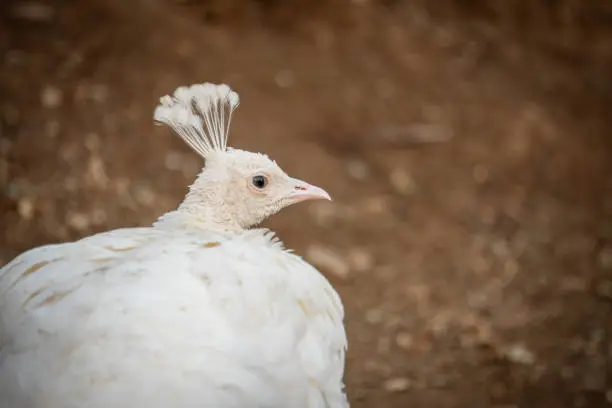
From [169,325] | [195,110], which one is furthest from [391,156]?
[169,325]

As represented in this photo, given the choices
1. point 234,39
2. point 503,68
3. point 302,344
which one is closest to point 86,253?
point 302,344

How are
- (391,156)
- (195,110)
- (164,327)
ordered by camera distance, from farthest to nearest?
(391,156) < (195,110) < (164,327)

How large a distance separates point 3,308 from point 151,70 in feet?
7.81

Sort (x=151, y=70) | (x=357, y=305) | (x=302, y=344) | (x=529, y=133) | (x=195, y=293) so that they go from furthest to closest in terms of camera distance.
→ (x=529, y=133) < (x=151, y=70) < (x=357, y=305) < (x=302, y=344) < (x=195, y=293)

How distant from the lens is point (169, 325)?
4.22 feet

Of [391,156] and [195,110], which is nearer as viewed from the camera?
[195,110]

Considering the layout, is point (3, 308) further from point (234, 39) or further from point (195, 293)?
point (234, 39)

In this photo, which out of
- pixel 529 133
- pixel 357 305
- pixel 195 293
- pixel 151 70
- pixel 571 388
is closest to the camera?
pixel 195 293

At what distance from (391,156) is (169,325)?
2.65 meters

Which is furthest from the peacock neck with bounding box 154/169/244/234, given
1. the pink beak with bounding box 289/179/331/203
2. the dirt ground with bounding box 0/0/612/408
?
the dirt ground with bounding box 0/0/612/408

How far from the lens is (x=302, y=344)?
1.49 meters

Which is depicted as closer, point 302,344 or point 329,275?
point 302,344

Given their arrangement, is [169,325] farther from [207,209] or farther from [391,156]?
[391,156]

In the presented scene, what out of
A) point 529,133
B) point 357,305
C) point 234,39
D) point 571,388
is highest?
point 234,39
